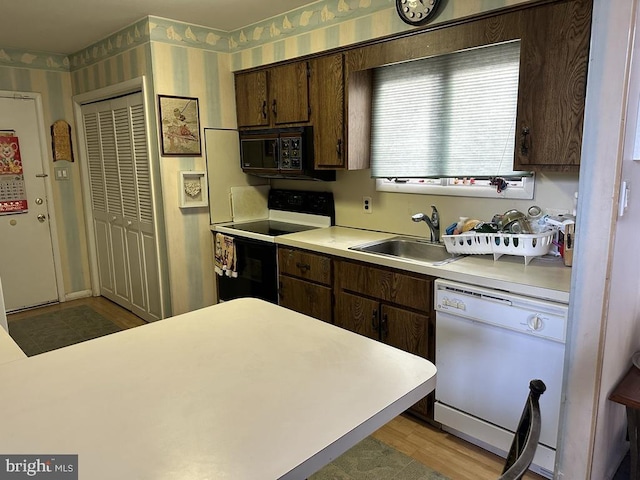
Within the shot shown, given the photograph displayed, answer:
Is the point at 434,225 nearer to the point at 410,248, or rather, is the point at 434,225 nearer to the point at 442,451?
the point at 410,248

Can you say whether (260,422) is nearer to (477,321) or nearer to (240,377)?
(240,377)

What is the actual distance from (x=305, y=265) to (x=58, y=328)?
8.13 ft

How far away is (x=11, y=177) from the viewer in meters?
4.09

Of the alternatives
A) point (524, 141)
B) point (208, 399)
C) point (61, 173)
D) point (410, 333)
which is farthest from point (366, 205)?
point (61, 173)

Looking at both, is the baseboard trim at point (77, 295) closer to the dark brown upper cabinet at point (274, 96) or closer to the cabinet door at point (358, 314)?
the dark brown upper cabinet at point (274, 96)

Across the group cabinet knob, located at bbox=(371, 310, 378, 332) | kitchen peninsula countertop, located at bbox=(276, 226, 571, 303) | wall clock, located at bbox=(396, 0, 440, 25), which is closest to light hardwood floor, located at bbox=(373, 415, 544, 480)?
cabinet knob, located at bbox=(371, 310, 378, 332)

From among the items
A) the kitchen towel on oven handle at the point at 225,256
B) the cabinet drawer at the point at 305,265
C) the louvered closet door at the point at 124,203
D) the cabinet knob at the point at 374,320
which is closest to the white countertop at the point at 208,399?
the cabinet knob at the point at 374,320

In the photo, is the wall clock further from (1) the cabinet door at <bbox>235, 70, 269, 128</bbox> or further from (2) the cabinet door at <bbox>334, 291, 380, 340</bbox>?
(2) the cabinet door at <bbox>334, 291, 380, 340</bbox>

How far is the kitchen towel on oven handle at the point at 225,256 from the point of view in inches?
134

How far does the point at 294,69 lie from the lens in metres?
3.11

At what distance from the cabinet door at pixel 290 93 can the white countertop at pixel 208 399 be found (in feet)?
6.82

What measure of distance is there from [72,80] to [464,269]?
4.12 metres

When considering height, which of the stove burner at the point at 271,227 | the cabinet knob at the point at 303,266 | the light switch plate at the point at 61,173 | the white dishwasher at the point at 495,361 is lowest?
the white dishwasher at the point at 495,361

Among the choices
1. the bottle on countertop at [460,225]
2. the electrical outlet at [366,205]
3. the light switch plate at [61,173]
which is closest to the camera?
the bottle on countertop at [460,225]
